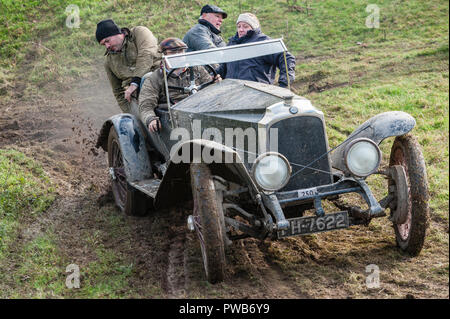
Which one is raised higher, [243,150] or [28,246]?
[243,150]

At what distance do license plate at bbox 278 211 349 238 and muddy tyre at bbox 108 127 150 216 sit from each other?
2360 mm

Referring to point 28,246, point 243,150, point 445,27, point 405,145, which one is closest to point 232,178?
point 243,150

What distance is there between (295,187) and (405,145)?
3.50 feet

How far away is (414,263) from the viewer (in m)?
4.72

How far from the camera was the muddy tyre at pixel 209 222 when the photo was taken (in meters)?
4.24

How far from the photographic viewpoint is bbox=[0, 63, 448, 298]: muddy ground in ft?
14.4

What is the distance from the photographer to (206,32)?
8.57 m

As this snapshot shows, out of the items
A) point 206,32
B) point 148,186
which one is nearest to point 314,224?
point 148,186

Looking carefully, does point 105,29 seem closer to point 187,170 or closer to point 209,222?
point 187,170

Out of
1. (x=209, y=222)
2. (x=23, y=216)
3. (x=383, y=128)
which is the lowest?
(x=23, y=216)

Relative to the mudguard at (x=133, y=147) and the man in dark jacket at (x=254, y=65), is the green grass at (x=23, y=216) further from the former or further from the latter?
the man in dark jacket at (x=254, y=65)

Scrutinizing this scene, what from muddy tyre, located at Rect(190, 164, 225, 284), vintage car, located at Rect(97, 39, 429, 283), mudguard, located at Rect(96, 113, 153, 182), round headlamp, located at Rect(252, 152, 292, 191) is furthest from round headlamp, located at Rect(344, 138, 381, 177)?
mudguard, located at Rect(96, 113, 153, 182)

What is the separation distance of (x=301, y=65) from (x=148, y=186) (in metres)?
6.65
